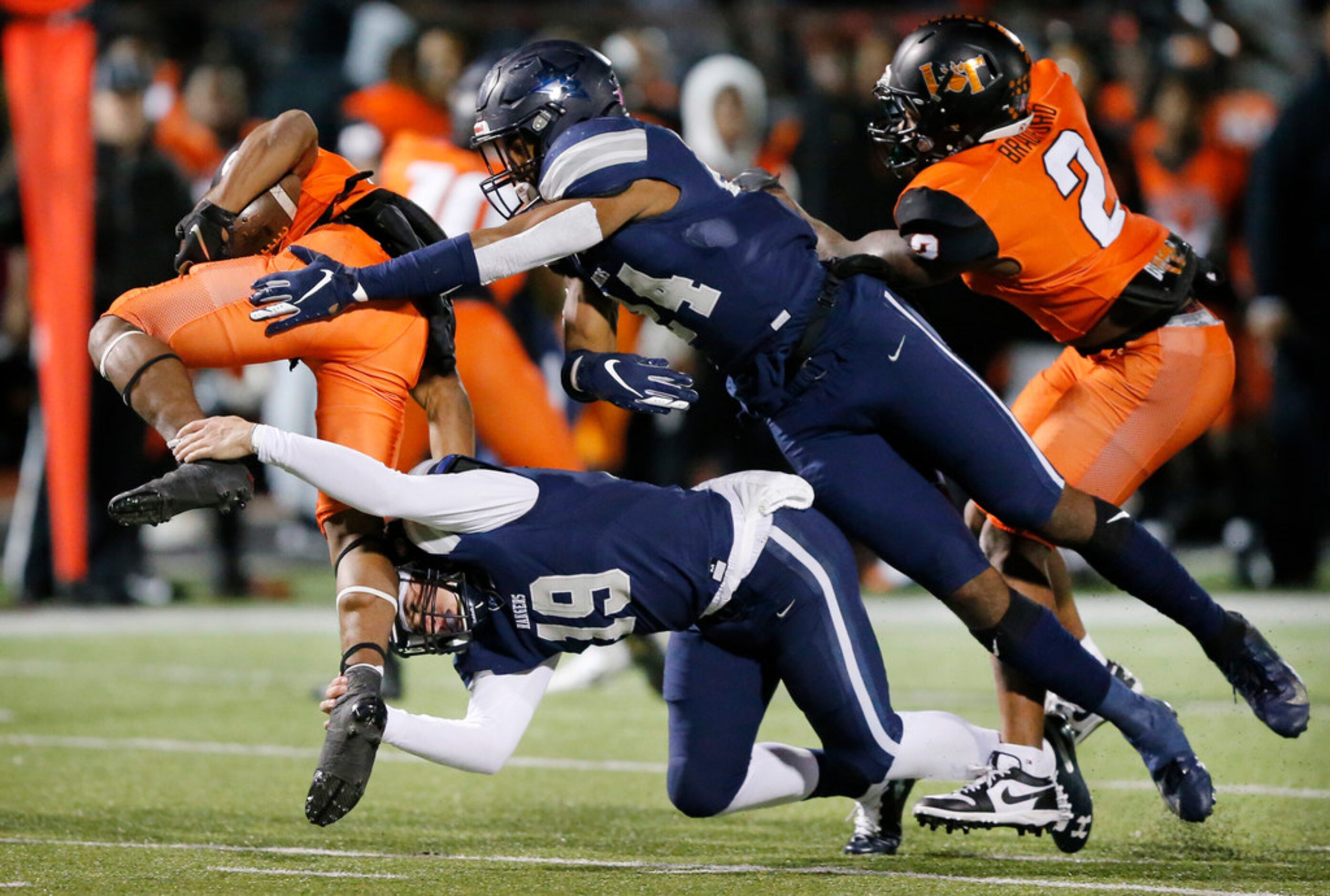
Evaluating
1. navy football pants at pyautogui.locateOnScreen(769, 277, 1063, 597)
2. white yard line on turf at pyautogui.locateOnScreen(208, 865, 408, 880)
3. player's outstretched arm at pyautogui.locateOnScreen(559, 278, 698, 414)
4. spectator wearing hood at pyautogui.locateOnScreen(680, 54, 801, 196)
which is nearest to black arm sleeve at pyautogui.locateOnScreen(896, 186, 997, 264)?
navy football pants at pyautogui.locateOnScreen(769, 277, 1063, 597)

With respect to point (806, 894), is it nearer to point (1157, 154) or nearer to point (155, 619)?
point (155, 619)

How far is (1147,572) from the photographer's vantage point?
167 inches

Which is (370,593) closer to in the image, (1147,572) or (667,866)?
(667,866)

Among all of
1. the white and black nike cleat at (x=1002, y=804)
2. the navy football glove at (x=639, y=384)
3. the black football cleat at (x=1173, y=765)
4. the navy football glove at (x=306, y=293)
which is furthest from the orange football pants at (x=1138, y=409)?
the navy football glove at (x=306, y=293)

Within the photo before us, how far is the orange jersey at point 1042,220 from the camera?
4.21m

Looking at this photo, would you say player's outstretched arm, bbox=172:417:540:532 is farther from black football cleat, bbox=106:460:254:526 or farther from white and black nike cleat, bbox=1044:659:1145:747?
white and black nike cleat, bbox=1044:659:1145:747

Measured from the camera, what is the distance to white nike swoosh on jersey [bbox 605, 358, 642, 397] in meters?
4.09

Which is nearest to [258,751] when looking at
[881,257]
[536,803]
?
[536,803]

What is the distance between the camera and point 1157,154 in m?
9.44

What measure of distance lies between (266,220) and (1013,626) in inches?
77.6

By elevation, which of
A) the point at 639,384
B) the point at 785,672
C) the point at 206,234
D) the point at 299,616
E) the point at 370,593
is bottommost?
the point at 299,616

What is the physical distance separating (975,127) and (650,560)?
140 centimetres

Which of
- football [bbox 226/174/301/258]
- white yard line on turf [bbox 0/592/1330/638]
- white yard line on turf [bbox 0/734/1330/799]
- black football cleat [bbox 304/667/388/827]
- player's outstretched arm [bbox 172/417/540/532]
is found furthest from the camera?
white yard line on turf [bbox 0/592/1330/638]

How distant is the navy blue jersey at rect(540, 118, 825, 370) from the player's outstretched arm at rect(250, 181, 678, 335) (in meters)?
0.05
